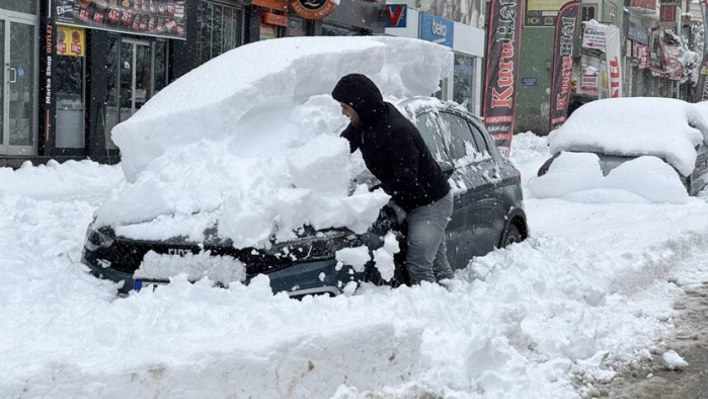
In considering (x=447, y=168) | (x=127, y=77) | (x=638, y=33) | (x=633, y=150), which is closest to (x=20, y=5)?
(x=127, y=77)

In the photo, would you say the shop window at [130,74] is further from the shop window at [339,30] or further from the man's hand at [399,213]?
the man's hand at [399,213]

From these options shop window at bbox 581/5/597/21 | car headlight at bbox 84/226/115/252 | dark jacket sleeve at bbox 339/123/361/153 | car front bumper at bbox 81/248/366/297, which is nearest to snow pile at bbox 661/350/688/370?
car front bumper at bbox 81/248/366/297

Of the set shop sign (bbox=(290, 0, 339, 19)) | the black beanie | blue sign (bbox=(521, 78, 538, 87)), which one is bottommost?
the black beanie

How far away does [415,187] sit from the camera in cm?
626

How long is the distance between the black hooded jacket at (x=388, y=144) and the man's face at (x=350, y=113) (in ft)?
0.09

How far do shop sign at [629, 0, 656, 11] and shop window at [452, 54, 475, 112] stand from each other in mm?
22202

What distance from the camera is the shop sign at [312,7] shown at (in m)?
22.4

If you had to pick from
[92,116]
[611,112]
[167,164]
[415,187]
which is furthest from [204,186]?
[92,116]

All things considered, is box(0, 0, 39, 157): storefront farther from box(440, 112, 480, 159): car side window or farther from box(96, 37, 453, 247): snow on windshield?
box(440, 112, 480, 159): car side window

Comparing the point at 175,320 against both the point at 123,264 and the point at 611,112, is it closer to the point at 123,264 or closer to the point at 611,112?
the point at 123,264

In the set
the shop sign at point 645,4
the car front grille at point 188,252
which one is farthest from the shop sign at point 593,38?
the car front grille at point 188,252

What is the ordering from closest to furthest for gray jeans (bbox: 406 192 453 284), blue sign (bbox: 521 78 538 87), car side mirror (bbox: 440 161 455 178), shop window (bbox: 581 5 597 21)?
gray jeans (bbox: 406 192 453 284) → car side mirror (bbox: 440 161 455 178) → blue sign (bbox: 521 78 538 87) → shop window (bbox: 581 5 597 21)

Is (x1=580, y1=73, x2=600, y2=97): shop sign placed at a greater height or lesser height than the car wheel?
greater

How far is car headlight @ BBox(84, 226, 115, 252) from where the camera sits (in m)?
6.02
